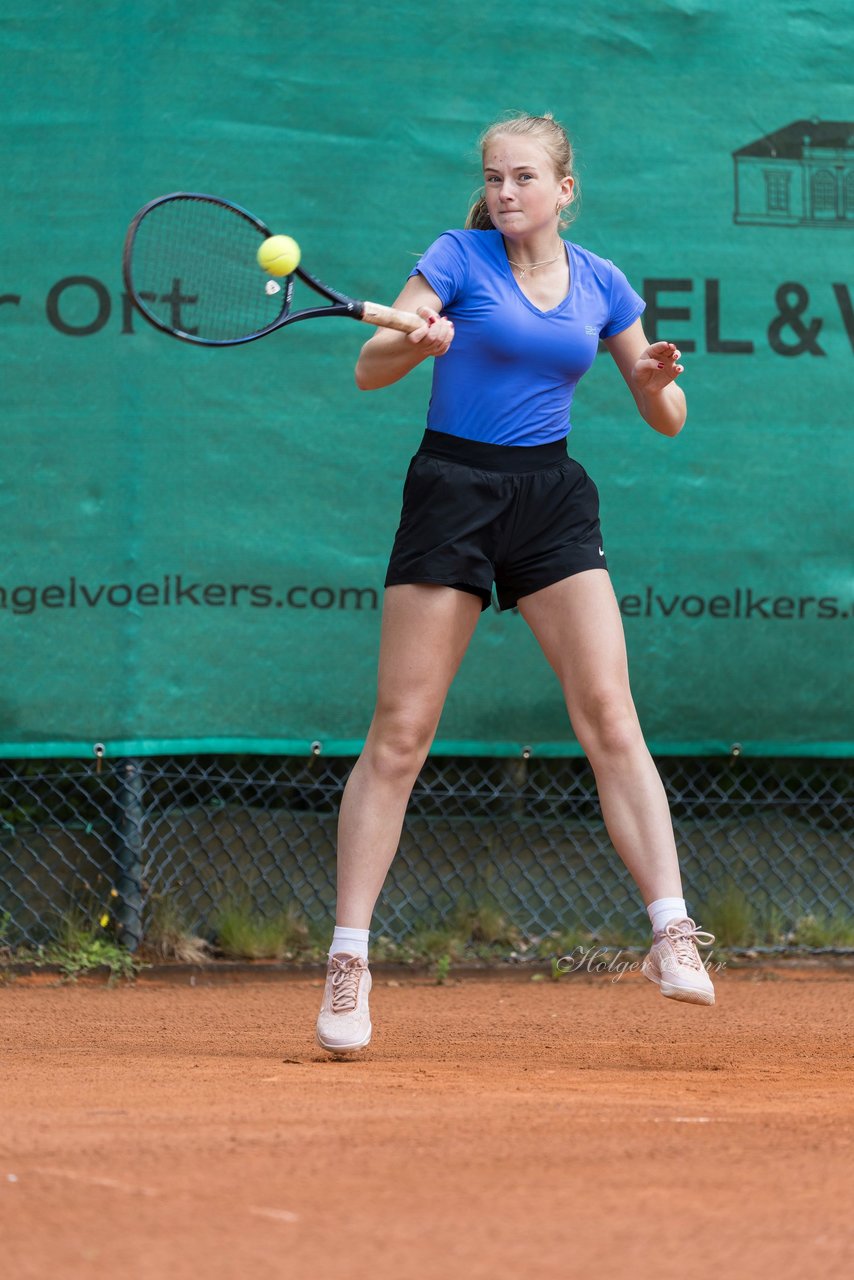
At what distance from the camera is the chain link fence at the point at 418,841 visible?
185 inches

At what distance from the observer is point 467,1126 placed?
99.4 inches

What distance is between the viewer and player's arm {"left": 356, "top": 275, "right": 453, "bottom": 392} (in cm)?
311

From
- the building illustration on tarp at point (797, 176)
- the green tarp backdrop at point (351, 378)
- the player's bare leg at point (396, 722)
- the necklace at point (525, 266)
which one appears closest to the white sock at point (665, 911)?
the player's bare leg at point (396, 722)

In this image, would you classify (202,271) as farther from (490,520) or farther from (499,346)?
(490,520)

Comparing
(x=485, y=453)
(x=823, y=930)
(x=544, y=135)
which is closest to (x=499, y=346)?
(x=485, y=453)

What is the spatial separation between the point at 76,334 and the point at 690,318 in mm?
1792

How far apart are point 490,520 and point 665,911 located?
0.88 meters

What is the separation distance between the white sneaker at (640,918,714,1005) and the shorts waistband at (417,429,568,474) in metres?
1.00

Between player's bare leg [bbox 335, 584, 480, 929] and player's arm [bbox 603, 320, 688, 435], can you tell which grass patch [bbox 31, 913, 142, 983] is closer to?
player's bare leg [bbox 335, 584, 480, 929]

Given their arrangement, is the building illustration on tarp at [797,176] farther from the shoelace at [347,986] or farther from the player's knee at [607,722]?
the shoelace at [347,986]

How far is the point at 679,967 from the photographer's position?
10.4 ft

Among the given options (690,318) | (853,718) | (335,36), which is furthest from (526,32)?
(853,718)

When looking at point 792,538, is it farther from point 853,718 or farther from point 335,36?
point 335,36

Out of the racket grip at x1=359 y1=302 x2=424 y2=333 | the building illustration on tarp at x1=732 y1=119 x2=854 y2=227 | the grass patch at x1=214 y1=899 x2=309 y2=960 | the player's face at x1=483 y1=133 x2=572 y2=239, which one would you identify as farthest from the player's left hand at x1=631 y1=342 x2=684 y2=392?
the grass patch at x1=214 y1=899 x2=309 y2=960
